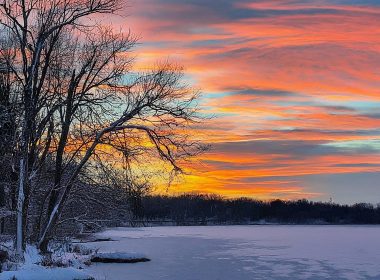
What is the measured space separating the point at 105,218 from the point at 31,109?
8.05 meters

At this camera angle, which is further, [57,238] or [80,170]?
[57,238]

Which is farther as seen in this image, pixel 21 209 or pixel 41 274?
pixel 21 209

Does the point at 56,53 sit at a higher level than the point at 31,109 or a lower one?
higher

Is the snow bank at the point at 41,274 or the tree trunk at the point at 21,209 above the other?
the tree trunk at the point at 21,209

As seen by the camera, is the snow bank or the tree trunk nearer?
the snow bank

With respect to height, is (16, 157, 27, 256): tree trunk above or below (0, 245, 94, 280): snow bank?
above

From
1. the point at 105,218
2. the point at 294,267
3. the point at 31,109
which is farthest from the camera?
the point at 294,267

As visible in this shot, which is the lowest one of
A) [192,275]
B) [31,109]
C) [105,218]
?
[192,275]

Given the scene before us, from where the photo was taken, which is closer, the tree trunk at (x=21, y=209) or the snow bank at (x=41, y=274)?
the snow bank at (x=41, y=274)

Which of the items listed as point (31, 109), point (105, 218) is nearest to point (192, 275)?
point (105, 218)

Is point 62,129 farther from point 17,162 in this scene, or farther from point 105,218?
point 105,218

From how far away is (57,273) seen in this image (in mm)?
17969

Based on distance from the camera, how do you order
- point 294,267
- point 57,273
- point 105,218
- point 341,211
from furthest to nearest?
point 341,211 < point 294,267 < point 105,218 < point 57,273

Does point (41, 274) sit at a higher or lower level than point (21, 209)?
lower
